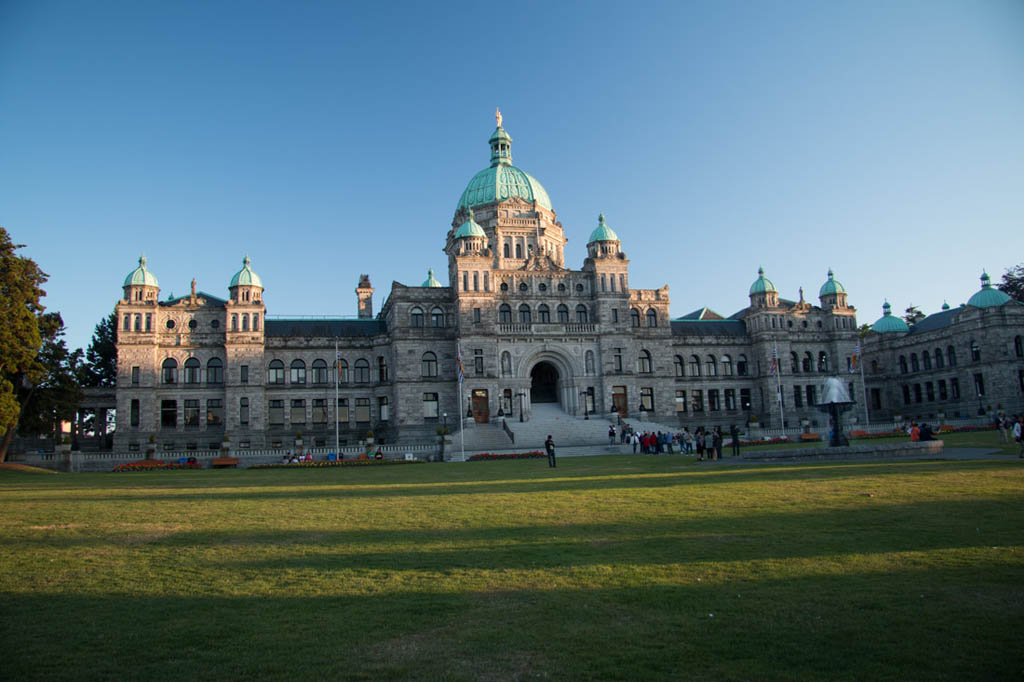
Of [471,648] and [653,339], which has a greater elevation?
[653,339]

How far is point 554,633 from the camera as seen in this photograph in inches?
333

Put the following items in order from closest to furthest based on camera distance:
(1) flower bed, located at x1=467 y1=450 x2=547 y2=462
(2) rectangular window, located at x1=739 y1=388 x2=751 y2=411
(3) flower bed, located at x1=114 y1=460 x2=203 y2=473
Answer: (3) flower bed, located at x1=114 y1=460 x2=203 y2=473, (1) flower bed, located at x1=467 y1=450 x2=547 y2=462, (2) rectangular window, located at x1=739 y1=388 x2=751 y2=411

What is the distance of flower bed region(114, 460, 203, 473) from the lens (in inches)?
1775

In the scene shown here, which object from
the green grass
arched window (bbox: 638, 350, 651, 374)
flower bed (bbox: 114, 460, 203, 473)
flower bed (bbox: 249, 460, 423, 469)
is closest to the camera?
the green grass

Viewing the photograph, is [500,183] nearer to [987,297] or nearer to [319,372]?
[319,372]

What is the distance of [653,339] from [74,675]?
6671 centimetres

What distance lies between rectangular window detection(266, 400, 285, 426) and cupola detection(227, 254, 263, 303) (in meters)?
9.46

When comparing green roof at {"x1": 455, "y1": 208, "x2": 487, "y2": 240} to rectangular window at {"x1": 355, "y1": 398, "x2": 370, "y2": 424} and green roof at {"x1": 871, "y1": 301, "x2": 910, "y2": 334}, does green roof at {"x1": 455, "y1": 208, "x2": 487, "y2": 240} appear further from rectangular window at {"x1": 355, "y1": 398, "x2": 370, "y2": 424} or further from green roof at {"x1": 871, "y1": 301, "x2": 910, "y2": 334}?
green roof at {"x1": 871, "y1": 301, "x2": 910, "y2": 334}

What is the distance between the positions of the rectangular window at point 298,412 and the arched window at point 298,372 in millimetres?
1797

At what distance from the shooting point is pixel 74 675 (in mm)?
7574

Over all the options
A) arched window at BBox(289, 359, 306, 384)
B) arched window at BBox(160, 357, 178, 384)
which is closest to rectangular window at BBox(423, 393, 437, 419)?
arched window at BBox(289, 359, 306, 384)

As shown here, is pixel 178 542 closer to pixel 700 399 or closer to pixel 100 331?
pixel 700 399

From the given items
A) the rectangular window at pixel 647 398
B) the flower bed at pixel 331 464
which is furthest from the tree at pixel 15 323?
the rectangular window at pixel 647 398

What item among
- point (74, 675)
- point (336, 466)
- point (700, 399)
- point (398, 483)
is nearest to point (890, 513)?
point (74, 675)
